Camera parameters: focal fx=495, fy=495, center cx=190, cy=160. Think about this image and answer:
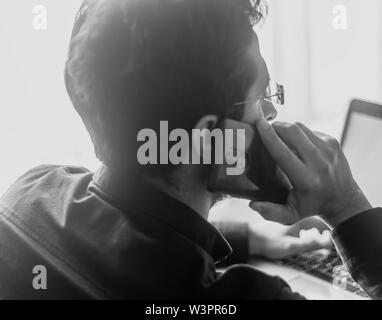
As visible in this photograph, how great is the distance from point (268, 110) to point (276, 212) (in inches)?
6.5

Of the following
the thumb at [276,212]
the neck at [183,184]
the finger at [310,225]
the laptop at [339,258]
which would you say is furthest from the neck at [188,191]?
the finger at [310,225]

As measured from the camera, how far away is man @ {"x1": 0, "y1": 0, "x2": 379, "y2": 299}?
24.0 inches

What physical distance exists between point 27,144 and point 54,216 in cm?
50

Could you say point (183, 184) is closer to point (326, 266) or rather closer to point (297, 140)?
point (297, 140)

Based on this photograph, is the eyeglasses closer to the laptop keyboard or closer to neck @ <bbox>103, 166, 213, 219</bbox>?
neck @ <bbox>103, 166, 213, 219</bbox>

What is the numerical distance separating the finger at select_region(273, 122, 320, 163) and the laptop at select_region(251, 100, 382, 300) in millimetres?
283

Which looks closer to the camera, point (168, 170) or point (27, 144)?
point (168, 170)

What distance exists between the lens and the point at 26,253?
0.65 meters

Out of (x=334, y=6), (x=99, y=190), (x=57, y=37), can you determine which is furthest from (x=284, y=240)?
(x=334, y=6)

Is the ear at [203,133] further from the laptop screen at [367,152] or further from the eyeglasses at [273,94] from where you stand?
the laptop screen at [367,152]

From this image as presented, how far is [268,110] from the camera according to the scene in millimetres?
795

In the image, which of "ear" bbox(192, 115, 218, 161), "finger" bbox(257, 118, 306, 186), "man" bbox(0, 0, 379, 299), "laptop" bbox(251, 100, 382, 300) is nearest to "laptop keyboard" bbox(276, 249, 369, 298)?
"laptop" bbox(251, 100, 382, 300)

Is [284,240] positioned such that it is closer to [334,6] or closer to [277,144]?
[277,144]

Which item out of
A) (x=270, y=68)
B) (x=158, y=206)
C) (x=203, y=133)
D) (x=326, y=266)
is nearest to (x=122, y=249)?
(x=158, y=206)
